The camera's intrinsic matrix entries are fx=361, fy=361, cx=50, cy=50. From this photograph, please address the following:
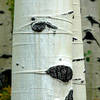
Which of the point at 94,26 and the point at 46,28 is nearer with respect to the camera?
the point at 46,28

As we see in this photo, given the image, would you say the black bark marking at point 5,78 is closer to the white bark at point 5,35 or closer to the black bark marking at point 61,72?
the white bark at point 5,35

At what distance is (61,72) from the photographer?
1.50 meters

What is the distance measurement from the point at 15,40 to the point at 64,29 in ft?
0.71

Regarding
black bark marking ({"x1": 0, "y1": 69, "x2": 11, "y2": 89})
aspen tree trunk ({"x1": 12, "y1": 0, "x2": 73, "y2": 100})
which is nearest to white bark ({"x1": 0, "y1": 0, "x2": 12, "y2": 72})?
black bark marking ({"x1": 0, "y1": 69, "x2": 11, "y2": 89})

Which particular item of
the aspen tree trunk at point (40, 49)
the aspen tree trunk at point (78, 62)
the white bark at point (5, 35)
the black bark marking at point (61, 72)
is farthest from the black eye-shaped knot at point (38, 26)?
the white bark at point (5, 35)

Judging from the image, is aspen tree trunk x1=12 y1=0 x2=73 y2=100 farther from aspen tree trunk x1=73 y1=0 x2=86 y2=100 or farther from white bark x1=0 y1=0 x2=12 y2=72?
white bark x1=0 y1=0 x2=12 y2=72

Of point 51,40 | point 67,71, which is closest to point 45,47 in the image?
→ point 51,40

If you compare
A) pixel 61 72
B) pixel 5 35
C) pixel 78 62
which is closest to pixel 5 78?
pixel 5 35

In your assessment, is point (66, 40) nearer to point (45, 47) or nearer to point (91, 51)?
point (45, 47)

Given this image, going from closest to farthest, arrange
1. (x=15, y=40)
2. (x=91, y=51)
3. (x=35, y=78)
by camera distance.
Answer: (x=35, y=78) → (x=15, y=40) → (x=91, y=51)

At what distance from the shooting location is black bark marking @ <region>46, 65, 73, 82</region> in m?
1.47

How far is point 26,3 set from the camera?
1519mm

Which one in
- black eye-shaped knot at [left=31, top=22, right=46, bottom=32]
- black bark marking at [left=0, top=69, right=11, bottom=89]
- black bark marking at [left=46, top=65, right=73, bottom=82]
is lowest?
black bark marking at [left=0, top=69, right=11, bottom=89]

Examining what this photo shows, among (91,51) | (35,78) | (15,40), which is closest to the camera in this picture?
(35,78)
